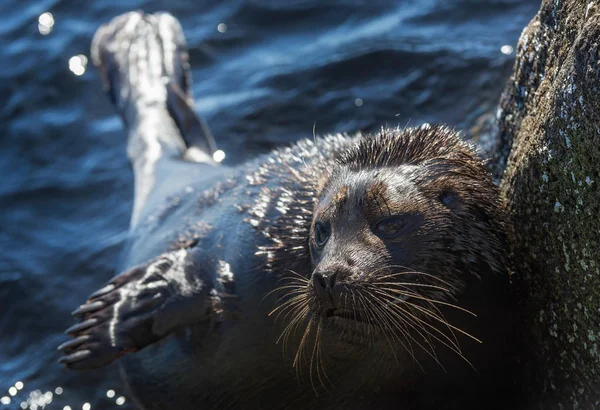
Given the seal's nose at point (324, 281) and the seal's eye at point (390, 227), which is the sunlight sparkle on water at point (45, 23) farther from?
the seal's nose at point (324, 281)

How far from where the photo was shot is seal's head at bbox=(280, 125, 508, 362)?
144 inches

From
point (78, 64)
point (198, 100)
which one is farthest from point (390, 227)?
point (78, 64)

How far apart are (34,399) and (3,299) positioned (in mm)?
1226

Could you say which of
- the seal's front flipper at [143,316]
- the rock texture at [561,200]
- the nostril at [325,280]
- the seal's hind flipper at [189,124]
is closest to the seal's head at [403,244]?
the nostril at [325,280]

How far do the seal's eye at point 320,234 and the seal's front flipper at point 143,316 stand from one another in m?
0.96

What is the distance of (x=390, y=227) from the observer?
3.81m

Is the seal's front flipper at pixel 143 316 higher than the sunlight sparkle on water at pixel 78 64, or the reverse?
the seal's front flipper at pixel 143 316

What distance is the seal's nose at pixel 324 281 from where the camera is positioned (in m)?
3.59

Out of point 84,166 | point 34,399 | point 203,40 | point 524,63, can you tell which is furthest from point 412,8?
point 34,399

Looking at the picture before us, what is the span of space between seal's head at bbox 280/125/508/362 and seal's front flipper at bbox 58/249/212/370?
92cm

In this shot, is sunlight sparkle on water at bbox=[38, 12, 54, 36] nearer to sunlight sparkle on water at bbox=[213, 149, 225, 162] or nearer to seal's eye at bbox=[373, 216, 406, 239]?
sunlight sparkle on water at bbox=[213, 149, 225, 162]

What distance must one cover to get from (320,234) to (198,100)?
196 inches

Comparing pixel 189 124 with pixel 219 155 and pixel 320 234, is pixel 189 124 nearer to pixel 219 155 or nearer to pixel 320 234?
pixel 219 155

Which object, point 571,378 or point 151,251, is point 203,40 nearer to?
point 151,251
